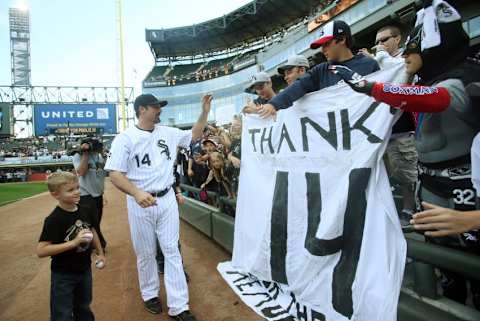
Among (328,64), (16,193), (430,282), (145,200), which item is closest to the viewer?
(430,282)

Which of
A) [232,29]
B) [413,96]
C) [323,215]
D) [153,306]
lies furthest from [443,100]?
[232,29]

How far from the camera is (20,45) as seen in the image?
75.4 meters

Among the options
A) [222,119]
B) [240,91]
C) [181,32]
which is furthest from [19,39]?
[222,119]

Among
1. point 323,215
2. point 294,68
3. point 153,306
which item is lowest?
point 153,306

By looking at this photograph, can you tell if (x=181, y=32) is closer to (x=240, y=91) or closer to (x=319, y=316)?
(x=240, y=91)

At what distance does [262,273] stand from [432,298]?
149 centimetres

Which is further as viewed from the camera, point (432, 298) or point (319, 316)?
point (319, 316)

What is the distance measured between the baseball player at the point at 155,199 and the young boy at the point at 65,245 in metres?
0.51

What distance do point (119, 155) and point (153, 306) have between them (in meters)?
1.43

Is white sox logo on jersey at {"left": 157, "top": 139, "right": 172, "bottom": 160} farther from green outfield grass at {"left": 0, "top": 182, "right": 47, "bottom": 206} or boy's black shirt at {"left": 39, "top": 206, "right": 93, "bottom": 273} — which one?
green outfield grass at {"left": 0, "top": 182, "right": 47, "bottom": 206}

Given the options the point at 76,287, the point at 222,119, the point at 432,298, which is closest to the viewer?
the point at 432,298

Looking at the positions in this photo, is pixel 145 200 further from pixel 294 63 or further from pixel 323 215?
pixel 294 63

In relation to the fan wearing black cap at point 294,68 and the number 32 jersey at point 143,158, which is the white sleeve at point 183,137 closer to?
the number 32 jersey at point 143,158

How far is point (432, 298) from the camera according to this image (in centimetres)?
174
